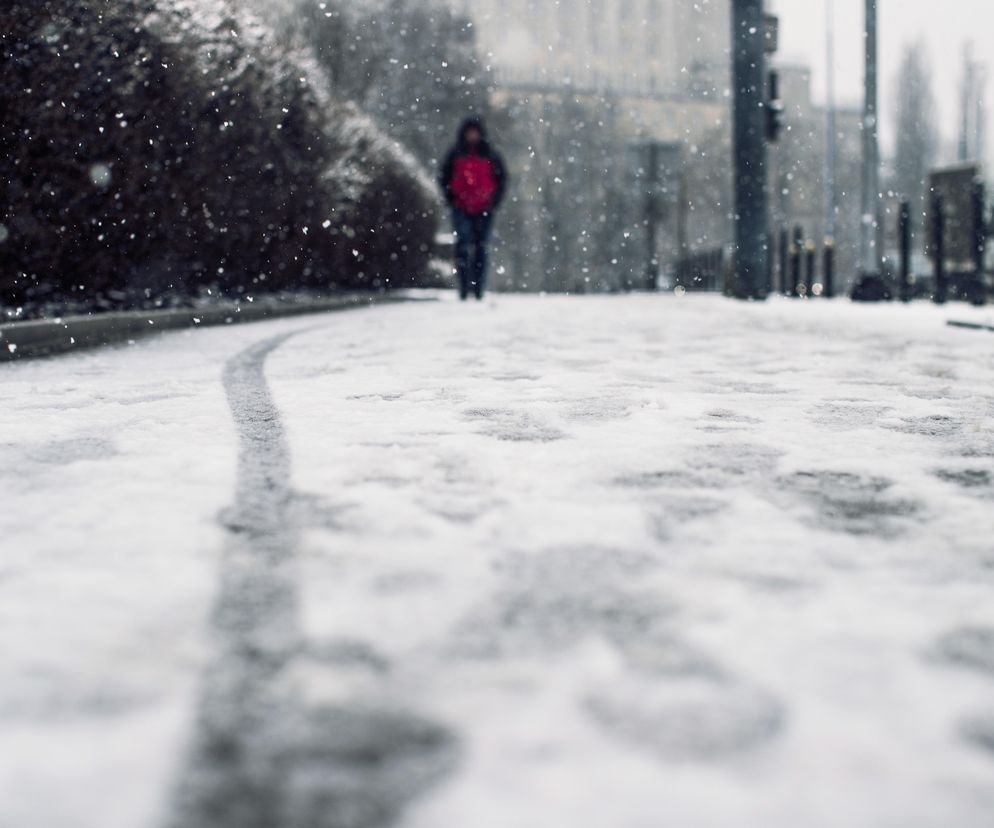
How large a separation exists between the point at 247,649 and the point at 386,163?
1544 cm

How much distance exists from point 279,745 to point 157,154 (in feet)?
27.4

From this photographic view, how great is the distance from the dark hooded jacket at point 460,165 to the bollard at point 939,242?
14.7 ft

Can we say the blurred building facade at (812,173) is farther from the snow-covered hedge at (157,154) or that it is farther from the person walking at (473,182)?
the snow-covered hedge at (157,154)

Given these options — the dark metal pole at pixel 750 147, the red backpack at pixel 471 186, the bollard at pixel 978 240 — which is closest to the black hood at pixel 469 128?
the red backpack at pixel 471 186

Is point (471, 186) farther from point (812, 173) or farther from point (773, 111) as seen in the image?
point (812, 173)

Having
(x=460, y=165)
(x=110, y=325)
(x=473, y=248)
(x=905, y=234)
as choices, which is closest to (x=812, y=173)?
(x=473, y=248)

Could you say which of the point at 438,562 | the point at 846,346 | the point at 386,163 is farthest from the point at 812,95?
the point at 438,562

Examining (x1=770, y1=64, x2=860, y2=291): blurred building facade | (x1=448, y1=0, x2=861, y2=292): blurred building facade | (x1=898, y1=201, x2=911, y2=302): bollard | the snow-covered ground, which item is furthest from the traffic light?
(x1=770, y1=64, x2=860, y2=291): blurred building facade

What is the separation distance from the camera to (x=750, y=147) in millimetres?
15875

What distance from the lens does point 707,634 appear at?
196 cm

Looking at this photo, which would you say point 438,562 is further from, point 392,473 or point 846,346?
point 846,346

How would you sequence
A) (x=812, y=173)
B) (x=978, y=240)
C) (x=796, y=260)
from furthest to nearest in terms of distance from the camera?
(x=812, y=173), (x=796, y=260), (x=978, y=240)

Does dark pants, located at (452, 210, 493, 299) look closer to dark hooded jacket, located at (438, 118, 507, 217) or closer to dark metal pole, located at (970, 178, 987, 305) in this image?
dark hooded jacket, located at (438, 118, 507, 217)

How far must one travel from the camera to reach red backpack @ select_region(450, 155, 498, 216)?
1361 cm
